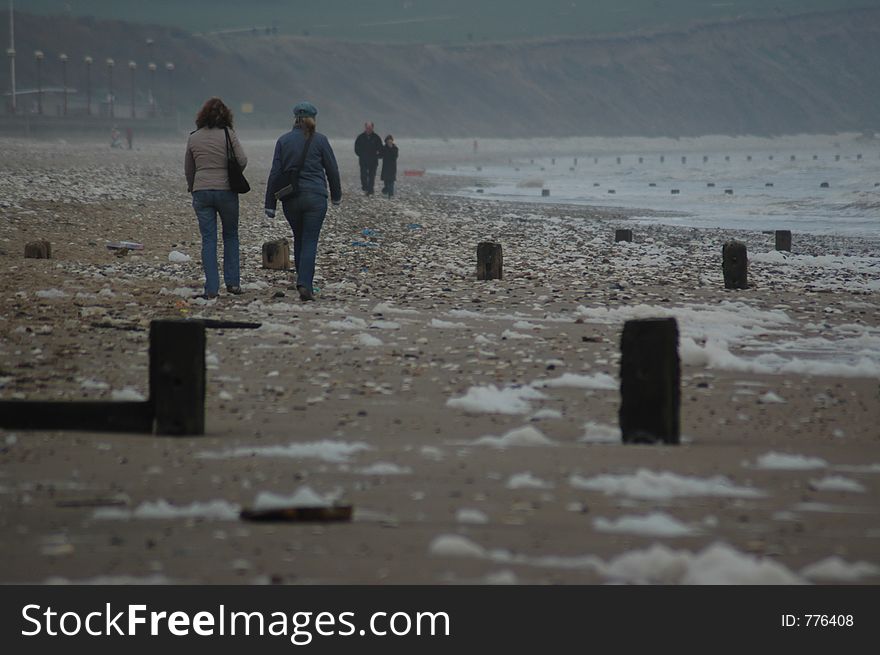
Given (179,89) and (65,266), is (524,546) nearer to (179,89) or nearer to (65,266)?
(65,266)

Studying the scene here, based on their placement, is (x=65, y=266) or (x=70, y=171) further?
(x=70, y=171)

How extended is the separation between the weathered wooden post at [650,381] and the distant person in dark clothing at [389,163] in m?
23.7

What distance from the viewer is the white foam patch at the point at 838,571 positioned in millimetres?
3568

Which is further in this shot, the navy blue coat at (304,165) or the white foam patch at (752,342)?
the navy blue coat at (304,165)

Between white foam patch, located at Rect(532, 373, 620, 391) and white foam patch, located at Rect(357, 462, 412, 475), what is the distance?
2.10 m

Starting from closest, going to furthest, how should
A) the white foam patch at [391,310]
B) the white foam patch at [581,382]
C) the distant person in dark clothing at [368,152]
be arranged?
the white foam patch at [581,382], the white foam patch at [391,310], the distant person in dark clothing at [368,152]

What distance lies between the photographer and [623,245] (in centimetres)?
1820

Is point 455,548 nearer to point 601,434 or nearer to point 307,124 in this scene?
point 601,434

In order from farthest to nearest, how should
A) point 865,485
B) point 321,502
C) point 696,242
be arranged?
point 696,242
point 865,485
point 321,502

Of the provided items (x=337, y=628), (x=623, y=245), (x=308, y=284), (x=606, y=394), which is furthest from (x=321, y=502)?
(x=623, y=245)

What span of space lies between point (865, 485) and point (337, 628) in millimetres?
2330

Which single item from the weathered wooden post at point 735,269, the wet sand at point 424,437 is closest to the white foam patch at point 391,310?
the wet sand at point 424,437

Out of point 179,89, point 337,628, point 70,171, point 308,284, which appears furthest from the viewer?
point 179,89

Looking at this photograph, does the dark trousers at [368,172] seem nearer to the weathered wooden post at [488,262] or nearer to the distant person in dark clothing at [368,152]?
the distant person in dark clothing at [368,152]
